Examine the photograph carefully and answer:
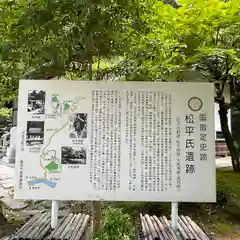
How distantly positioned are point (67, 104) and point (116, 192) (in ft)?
3.98

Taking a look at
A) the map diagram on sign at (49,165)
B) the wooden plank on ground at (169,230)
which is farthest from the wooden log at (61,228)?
the wooden plank on ground at (169,230)

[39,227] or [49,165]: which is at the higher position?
[49,165]

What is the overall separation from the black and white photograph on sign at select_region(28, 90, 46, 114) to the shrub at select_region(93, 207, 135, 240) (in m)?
1.50

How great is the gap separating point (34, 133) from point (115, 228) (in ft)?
4.81

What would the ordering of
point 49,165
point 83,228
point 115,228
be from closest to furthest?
point 115,228, point 49,165, point 83,228

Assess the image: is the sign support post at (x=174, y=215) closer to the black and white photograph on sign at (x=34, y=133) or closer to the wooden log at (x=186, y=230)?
the wooden log at (x=186, y=230)

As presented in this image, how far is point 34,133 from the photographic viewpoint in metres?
3.46

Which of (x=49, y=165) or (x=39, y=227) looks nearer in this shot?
(x=49, y=165)

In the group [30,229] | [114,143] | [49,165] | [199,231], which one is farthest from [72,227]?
[199,231]

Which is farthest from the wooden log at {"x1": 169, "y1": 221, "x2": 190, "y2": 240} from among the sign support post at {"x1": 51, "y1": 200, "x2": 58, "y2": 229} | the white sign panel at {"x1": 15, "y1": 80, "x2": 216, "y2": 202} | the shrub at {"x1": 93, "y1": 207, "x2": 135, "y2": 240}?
the sign support post at {"x1": 51, "y1": 200, "x2": 58, "y2": 229}

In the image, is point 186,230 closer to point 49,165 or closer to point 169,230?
point 169,230

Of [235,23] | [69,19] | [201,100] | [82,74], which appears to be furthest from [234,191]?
[69,19]

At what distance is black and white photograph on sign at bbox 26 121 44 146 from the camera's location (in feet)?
11.3

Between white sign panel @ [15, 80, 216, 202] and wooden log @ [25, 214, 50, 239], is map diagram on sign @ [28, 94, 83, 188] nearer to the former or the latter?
white sign panel @ [15, 80, 216, 202]
